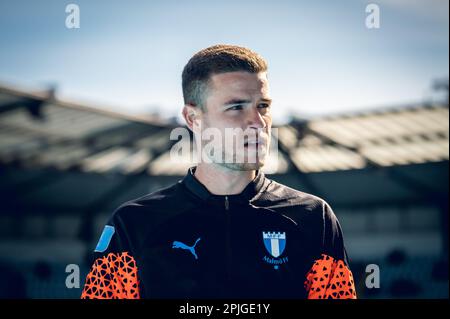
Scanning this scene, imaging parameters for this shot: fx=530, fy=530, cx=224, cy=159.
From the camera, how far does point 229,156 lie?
7.04 feet

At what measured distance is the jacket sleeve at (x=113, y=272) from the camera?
6.83 ft

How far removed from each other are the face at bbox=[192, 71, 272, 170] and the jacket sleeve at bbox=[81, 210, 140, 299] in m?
0.54

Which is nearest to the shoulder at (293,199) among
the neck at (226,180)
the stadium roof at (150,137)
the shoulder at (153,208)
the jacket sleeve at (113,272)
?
the neck at (226,180)

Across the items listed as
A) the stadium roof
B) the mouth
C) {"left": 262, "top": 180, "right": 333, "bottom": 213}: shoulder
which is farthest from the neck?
the stadium roof

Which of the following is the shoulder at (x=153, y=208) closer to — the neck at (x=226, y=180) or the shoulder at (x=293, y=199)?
the neck at (x=226, y=180)

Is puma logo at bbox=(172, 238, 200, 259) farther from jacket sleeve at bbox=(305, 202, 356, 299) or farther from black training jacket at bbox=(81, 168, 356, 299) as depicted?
jacket sleeve at bbox=(305, 202, 356, 299)

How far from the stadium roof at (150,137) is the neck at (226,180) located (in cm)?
666

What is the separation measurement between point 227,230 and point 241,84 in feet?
1.94

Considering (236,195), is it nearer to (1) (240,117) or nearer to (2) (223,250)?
(2) (223,250)

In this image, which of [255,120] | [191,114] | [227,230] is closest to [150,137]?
[191,114]

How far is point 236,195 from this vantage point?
2.25m

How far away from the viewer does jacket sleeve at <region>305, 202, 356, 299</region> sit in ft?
6.80

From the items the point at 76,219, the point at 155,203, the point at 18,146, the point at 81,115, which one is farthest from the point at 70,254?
the point at 155,203
